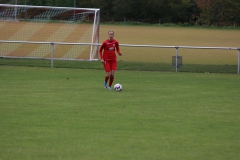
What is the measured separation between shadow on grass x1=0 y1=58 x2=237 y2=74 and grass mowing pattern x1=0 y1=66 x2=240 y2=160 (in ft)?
15.9

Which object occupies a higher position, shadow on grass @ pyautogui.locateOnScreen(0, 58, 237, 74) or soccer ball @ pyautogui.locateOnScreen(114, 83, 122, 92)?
soccer ball @ pyautogui.locateOnScreen(114, 83, 122, 92)

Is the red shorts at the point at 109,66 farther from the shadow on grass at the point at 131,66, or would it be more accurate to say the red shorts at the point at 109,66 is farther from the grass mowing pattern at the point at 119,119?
the shadow on grass at the point at 131,66

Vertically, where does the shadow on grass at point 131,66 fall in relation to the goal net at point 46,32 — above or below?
below

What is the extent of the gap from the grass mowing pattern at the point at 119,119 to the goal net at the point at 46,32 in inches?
438

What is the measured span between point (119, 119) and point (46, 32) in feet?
106

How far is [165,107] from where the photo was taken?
14.3m

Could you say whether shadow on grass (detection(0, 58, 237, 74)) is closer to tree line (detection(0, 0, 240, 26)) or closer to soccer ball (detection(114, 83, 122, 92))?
soccer ball (detection(114, 83, 122, 92))

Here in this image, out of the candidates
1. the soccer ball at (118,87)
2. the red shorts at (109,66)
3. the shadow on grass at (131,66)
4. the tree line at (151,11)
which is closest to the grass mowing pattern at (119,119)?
the soccer ball at (118,87)

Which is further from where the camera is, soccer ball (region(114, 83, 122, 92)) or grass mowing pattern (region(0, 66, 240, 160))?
soccer ball (region(114, 83, 122, 92))

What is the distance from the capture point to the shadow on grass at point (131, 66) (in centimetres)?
2602

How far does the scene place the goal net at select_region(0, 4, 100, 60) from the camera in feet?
105

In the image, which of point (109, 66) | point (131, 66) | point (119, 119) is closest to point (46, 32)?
point (131, 66)

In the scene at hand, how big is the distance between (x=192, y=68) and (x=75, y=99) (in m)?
11.9

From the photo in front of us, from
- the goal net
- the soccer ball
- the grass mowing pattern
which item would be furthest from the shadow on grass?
the soccer ball
